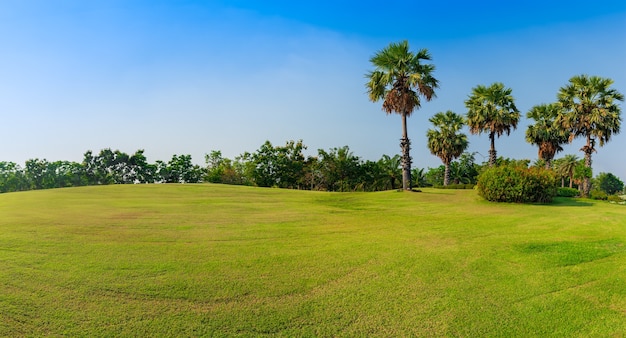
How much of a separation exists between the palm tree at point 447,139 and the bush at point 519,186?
23.0 metres

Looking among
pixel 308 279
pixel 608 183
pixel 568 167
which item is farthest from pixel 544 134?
pixel 608 183

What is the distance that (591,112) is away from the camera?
30297 millimetres

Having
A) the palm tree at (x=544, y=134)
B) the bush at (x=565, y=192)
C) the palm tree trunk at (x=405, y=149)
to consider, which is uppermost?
the palm tree at (x=544, y=134)

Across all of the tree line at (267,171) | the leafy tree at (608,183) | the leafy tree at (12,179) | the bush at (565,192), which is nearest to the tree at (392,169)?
the tree line at (267,171)

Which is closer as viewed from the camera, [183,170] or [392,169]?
[392,169]

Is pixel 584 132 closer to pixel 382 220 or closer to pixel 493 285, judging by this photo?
pixel 382 220

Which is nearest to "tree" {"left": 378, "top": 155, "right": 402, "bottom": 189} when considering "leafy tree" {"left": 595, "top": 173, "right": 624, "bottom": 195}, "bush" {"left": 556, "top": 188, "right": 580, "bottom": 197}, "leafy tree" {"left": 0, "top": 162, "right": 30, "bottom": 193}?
"bush" {"left": 556, "top": 188, "right": 580, "bottom": 197}

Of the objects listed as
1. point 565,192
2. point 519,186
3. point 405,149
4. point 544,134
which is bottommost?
point 565,192

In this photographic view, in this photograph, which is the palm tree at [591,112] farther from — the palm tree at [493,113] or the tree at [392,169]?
the tree at [392,169]

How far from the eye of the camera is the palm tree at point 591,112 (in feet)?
97.5

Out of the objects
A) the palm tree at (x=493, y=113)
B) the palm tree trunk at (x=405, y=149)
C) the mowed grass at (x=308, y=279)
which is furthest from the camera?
the palm tree at (x=493, y=113)

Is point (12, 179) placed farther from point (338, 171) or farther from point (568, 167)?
point (568, 167)

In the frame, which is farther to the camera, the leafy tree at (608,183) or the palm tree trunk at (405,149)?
the leafy tree at (608,183)

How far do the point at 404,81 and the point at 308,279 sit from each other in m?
22.9
